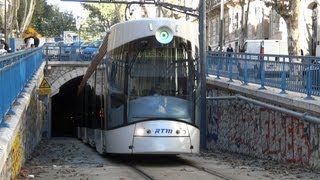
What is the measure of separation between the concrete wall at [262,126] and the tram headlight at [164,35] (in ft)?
10.6

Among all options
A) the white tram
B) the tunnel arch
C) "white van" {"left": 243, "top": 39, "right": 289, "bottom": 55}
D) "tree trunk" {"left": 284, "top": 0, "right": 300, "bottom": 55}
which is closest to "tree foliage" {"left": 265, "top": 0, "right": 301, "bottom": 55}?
"tree trunk" {"left": 284, "top": 0, "right": 300, "bottom": 55}

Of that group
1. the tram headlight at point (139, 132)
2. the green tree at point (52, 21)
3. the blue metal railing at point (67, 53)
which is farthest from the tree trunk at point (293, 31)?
the green tree at point (52, 21)

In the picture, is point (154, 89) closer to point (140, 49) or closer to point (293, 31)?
point (140, 49)

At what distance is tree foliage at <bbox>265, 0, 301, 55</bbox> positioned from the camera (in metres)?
23.1

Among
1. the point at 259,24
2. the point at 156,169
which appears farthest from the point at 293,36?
the point at 259,24

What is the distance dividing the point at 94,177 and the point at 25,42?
24.8 metres

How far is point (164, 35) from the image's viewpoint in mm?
14711

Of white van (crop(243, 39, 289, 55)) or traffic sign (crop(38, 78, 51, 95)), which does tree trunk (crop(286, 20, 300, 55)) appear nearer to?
white van (crop(243, 39, 289, 55))

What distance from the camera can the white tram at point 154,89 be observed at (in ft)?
46.6

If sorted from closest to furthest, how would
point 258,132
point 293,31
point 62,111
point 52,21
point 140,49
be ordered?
point 140,49
point 258,132
point 293,31
point 62,111
point 52,21

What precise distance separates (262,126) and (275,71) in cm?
157

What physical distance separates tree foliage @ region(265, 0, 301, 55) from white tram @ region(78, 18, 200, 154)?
9261mm

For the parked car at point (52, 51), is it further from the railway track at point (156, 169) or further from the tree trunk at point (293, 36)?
the railway track at point (156, 169)

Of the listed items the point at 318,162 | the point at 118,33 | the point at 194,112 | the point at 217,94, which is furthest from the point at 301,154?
the point at 217,94
